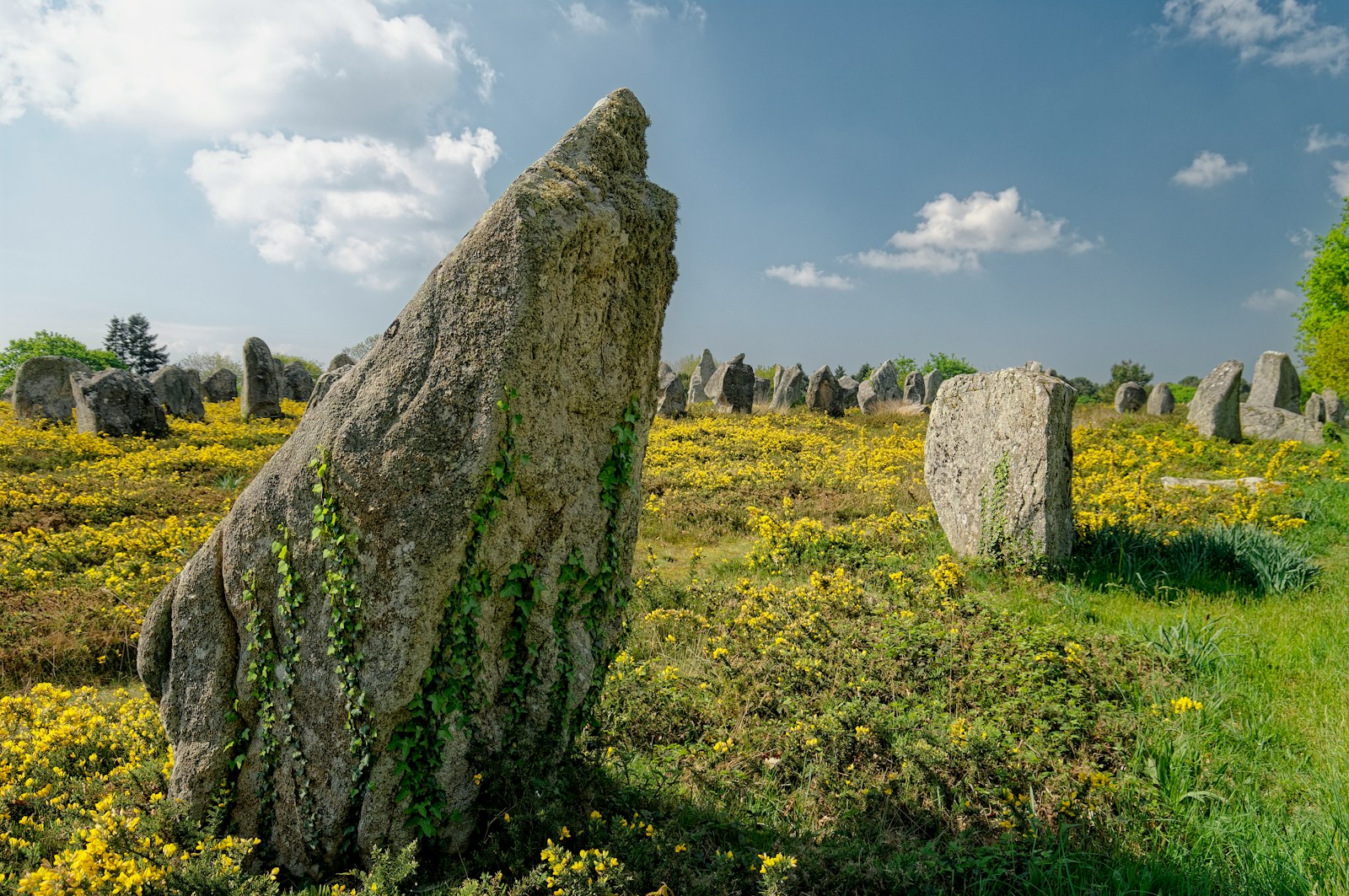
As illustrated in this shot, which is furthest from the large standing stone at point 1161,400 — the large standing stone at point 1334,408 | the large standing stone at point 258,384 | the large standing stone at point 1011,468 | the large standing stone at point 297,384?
the large standing stone at point 297,384

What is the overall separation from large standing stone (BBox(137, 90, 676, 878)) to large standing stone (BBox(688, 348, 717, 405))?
97.1 feet

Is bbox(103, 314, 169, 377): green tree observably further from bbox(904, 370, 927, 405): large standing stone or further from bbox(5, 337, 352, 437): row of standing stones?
bbox(904, 370, 927, 405): large standing stone

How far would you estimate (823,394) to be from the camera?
84.5 feet

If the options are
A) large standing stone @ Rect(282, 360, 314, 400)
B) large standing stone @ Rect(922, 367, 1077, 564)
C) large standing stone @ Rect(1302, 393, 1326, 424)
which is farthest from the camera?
large standing stone @ Rect(282, 360, 314, 400)

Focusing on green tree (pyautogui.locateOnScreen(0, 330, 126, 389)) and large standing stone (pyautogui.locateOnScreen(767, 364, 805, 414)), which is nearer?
large standing stone (pyautogui.locateOnScreen(767, 364, 805, 414))

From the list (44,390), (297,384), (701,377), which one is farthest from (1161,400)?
(297,384)

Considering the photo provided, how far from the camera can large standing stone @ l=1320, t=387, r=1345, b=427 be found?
25.9 metres

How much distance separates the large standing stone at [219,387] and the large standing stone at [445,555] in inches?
1334

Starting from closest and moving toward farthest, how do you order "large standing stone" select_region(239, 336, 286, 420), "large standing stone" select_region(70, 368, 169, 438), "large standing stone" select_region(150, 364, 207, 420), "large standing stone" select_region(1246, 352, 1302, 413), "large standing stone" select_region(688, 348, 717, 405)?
"large standing stone" select_region(70, 368, 169, 438), "large standing stone" select_region(1246, 352, 1302, 413), "large standing stone" select_region(239, 336, 286, 420), "large standing stone" select_region(150, 364, 207, 420), "large standing stone" select_region(688, 348, 717, 405)

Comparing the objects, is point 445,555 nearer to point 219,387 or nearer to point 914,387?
point 219,387

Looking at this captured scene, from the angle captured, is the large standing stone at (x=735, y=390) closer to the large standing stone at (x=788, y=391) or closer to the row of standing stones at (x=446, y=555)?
the large standing stone at (x=788, y=391)

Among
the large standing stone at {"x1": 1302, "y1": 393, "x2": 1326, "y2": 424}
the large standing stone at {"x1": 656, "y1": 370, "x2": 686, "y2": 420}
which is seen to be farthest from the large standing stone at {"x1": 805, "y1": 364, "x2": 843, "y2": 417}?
the large standing stone at {"x1": 1302, "y1": 393, "x2": 1326, "y2": 424}

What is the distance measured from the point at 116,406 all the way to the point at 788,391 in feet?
70.1

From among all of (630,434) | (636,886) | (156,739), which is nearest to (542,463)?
(630,434)
